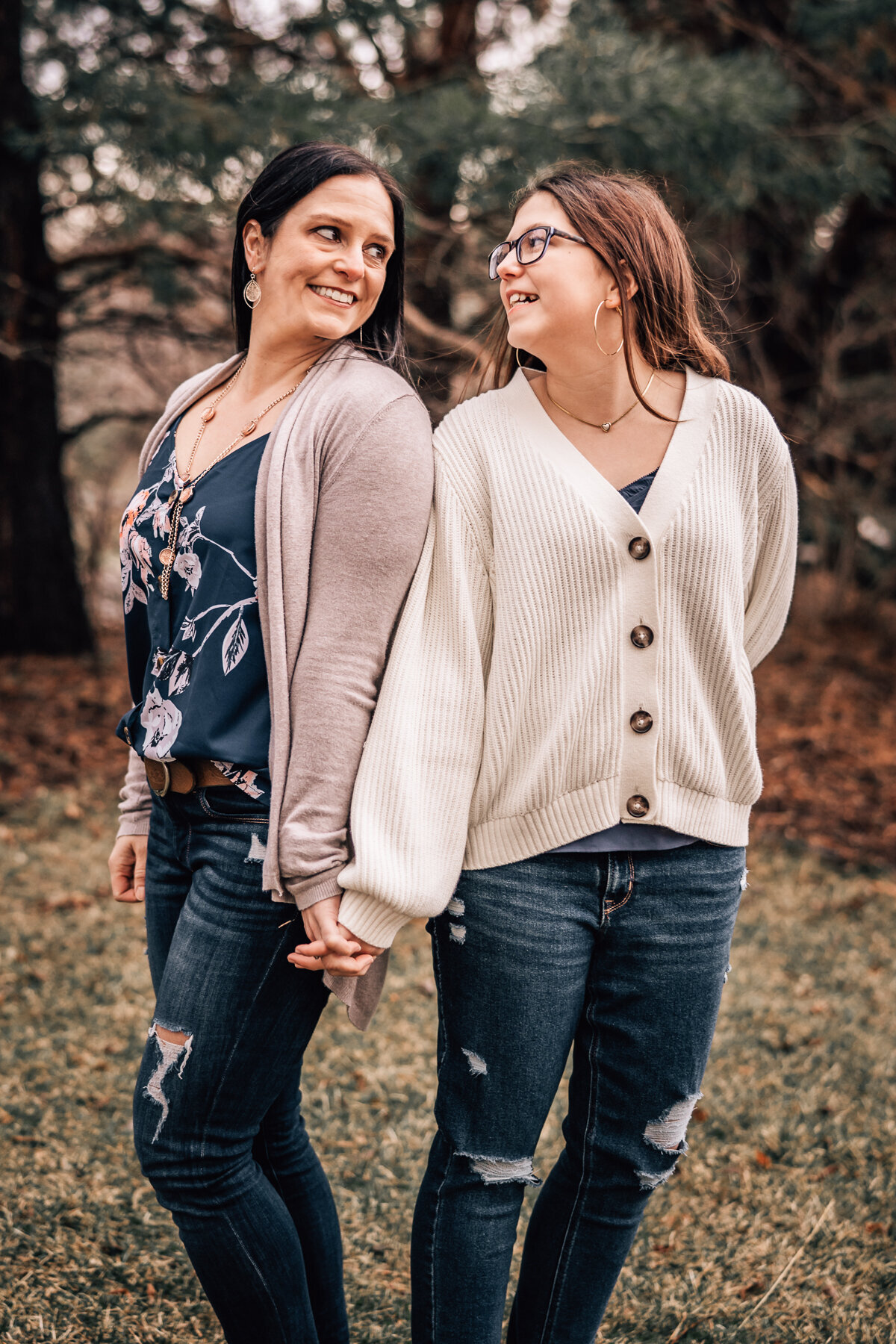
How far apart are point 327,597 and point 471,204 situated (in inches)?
133

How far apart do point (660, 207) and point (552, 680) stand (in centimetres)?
67

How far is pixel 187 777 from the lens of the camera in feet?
4.67

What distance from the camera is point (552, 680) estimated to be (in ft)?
4.60

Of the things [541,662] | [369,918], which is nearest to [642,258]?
[541,662]

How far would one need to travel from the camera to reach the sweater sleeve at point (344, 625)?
4.40ft

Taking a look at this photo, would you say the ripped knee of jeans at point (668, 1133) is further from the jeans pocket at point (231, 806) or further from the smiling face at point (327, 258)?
the smiling face at point (327, 258)

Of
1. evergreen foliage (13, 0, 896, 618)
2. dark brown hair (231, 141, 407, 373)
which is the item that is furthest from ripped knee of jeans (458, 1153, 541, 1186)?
evergreen foliage (13, 0, 896, 618)

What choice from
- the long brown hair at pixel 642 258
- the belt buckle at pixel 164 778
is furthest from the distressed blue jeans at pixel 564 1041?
the long brown hair at pixel 642 258

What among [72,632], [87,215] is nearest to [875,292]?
[87,215]

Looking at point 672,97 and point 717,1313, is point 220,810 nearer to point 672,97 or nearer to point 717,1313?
point 717,1313

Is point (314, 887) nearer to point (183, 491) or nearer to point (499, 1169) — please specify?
point (499, 1169)

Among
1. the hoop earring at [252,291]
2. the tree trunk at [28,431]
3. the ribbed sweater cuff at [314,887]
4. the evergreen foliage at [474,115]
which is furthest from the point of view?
the tree trunk at [28,431]

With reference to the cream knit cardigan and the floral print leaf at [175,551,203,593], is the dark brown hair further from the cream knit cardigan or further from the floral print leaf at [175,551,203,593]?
the floral print leaf at [175,551,203,593]

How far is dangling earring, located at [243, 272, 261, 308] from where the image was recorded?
63.9 inches
